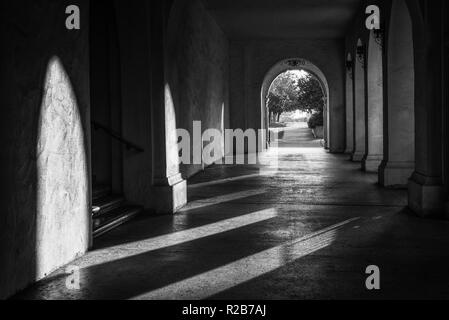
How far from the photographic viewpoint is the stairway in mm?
6513

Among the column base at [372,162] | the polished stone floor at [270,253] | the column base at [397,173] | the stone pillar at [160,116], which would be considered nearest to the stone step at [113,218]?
the polished stone floor at [270,253]

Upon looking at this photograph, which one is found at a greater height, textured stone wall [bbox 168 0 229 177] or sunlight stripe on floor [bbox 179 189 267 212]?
textured stone wall [bbox 168 0 229 177]

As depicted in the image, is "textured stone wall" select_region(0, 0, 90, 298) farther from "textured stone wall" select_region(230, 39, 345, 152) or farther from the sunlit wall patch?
"textured stone wall" select_region(230, 39, 345, 152)

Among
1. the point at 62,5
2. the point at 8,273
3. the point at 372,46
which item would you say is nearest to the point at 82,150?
the point at 62,5

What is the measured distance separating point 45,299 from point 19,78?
168cm

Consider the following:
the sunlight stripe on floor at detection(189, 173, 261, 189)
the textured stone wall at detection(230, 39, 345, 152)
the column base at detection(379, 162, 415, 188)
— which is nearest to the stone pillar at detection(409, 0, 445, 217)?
the column base at detection(379, 162, 415, 188)

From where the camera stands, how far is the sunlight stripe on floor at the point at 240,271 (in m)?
4.04

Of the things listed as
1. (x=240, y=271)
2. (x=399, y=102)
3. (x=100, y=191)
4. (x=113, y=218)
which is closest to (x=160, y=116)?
(x=100, y=191)

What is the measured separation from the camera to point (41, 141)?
4.52m

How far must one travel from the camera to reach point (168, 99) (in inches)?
320

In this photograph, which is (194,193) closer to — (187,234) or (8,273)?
(187,234)

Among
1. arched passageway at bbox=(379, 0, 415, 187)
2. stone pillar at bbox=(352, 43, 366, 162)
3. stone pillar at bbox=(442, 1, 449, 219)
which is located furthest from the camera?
stone pillar at bbox=(352, 43, 366, 162)

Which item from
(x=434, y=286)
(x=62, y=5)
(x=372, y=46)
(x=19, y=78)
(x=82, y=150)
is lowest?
(x=434, y=286)

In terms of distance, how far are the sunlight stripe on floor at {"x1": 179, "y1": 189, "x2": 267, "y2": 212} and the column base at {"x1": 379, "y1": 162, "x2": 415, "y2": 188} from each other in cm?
248
